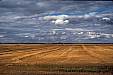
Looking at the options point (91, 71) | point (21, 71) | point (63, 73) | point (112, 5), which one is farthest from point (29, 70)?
point (112, 5)

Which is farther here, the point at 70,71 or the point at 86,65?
the point at 86,65

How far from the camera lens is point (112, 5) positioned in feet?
55.4

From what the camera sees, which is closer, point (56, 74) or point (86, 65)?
point (56, 74)

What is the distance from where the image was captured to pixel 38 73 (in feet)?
57.3

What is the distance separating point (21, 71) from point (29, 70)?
0.56m

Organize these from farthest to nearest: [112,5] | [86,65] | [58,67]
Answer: [86,65], [58,67], [112,5]

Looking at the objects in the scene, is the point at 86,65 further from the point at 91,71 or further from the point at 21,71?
the point at 21,71

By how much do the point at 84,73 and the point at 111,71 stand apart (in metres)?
1.33

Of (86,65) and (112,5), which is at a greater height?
(112,5)

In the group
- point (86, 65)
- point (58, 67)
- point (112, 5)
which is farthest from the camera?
point (86, 65)

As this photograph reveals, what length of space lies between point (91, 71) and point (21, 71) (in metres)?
3.52

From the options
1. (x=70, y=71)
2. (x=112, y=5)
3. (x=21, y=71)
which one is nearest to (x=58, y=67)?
(x=70, y=71)

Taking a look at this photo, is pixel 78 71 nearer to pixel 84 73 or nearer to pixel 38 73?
pixel 84 73

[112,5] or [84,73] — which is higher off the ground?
[112,5]
